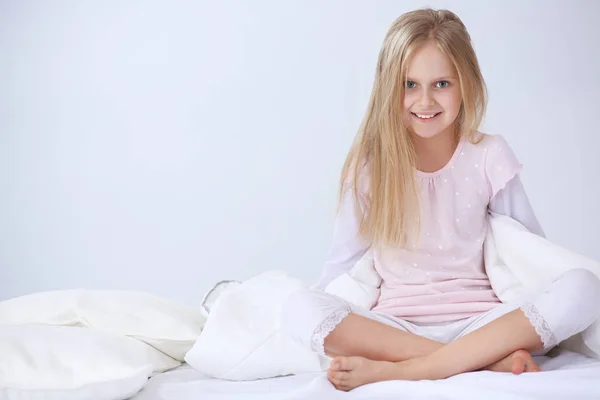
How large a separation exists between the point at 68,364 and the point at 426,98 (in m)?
0.88

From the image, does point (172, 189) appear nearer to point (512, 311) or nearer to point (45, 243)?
point (45, 243)

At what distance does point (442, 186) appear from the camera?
1811 millimetres

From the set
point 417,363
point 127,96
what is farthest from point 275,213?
point 417,363

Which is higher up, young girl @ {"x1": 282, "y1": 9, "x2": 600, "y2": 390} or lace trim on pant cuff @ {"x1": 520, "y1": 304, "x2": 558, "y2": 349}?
young girl @ {"x1": 282, "y1": 9, "x2": 600, "y2": 390}

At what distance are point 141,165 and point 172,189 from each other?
0.51ft

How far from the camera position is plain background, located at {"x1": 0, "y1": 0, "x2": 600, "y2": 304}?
3.14 meters

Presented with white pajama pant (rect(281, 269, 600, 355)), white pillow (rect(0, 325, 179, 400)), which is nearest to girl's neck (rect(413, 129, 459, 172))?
white pajama pant (rect(281, 269, 600, 355))

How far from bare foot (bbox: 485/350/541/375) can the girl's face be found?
0.56 m

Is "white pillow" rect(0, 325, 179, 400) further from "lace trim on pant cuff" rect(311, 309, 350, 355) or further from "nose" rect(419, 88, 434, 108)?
"nose" rect(419, 88, 434, 108)

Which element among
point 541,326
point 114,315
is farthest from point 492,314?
point 114,315

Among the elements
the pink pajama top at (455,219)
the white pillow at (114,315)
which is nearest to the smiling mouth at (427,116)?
the pink pajama top at (455,219)

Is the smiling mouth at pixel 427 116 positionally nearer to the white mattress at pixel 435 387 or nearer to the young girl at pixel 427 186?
the young girl at pixel 427 186

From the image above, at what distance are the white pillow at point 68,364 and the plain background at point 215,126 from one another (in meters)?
1.66

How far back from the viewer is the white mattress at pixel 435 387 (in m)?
1.23
